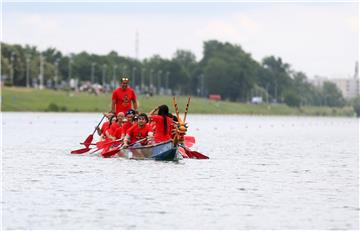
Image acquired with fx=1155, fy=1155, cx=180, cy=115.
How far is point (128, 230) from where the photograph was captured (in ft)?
80.1

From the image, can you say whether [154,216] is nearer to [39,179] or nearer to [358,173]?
[39,179]

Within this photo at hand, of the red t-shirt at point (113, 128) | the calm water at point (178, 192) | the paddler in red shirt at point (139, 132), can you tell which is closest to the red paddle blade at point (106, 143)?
the red t-shirt at point (113, 128)

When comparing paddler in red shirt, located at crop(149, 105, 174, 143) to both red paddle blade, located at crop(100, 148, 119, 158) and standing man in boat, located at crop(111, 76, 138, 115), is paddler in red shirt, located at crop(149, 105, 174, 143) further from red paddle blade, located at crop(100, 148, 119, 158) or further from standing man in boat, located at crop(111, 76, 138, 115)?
standing man in boat, located at crop(111, 76, 138, 115)

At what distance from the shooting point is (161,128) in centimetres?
3981

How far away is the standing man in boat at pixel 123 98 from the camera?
144 feet

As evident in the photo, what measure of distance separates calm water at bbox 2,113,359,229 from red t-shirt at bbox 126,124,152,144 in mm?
985

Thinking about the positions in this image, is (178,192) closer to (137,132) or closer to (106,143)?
(137,132)

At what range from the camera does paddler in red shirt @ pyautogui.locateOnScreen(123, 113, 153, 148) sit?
4122cm

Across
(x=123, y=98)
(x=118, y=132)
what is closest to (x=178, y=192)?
(x=118, y=132)

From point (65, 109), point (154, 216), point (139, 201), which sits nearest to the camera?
point (154, 216)

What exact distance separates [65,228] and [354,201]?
9331mm

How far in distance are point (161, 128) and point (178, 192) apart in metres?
8.24

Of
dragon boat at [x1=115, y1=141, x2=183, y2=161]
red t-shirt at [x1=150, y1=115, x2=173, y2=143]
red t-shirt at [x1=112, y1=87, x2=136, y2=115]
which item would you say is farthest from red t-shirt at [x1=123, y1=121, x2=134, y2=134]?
red t-shirt at [x1=150, y1=115, x2=173, y2=143]

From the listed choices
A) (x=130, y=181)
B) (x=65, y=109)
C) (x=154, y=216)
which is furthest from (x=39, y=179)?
(x=65, y=109)
